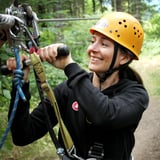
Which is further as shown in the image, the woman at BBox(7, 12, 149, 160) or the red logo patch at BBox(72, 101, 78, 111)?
the red logo patch at BBox(72, 101, 78, 111)

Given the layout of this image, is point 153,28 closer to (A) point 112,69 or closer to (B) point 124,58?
(B) point 124,58

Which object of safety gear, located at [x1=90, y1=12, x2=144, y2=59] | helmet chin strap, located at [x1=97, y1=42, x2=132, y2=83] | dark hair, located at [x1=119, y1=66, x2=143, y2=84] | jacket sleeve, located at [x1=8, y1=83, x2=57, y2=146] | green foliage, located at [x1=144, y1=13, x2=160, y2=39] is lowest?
green foliage, located at [x1=144, y1=13, x2=160, y2=39]

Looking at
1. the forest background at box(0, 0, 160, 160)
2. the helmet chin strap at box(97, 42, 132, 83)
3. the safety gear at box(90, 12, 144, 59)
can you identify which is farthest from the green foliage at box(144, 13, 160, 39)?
the helmet chin strap at box(97, 42, 132, 83)

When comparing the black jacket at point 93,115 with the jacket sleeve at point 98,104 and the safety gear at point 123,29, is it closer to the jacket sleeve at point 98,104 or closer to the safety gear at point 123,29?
the jacket sleeve at point 98,104

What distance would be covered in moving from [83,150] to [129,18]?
1.00 m

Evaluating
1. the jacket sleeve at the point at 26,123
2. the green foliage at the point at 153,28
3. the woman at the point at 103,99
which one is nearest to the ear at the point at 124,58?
the woman at the point at 103,99

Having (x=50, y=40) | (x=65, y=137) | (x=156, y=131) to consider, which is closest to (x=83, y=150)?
(x=65, y=137)

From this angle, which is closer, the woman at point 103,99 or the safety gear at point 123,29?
the woman at point 103,99

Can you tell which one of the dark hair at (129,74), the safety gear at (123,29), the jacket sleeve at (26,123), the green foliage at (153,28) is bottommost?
the green foliage at (153,28)

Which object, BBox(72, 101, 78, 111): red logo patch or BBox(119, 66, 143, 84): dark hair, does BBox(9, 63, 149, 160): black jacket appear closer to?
BBox(72, 101, 78, 111): red logo patch

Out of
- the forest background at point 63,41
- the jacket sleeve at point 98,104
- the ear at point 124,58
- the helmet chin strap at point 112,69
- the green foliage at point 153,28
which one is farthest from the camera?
the green foliage at point 153,28

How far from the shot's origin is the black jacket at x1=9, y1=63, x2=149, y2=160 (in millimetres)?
1898

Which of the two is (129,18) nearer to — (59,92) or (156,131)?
(59,92)

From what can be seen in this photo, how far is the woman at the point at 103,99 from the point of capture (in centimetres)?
190
